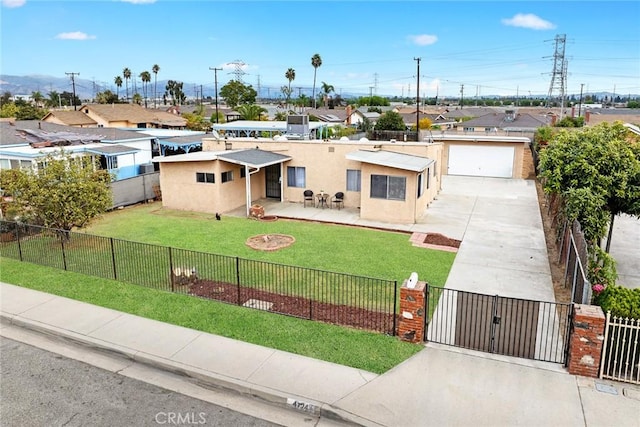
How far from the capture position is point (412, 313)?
895 centimetres

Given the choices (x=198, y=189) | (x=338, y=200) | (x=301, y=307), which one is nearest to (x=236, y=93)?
(x=198, y=189)

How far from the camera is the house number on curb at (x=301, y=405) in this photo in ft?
23.9

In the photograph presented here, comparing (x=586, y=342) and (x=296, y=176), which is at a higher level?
(x=296, y=176)

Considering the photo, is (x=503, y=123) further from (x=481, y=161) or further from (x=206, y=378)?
(x=206, y=378)

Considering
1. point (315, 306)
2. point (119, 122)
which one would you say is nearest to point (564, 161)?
point (315, 306)

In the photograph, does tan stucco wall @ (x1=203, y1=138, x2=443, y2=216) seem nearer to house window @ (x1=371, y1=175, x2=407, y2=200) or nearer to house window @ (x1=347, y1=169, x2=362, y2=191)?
house window @ (x1=347, y1=169, x2=362, y2=191)

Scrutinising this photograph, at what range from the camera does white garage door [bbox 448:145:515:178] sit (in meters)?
32.7

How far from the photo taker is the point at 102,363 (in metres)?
8.83

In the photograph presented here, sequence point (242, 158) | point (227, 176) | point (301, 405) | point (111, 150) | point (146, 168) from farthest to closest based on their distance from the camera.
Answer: point (146, 168), point (111, 150), point (227, 176), point (242, 158), point (301, 405)

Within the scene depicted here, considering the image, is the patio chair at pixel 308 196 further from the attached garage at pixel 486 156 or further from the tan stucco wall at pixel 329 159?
the attached garage at pixel 486 156

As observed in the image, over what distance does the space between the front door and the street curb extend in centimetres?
1484

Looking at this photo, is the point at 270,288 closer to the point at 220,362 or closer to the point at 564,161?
the point at 220,362

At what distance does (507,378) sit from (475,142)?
27.4 meters

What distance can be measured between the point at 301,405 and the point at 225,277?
18.9 feet
